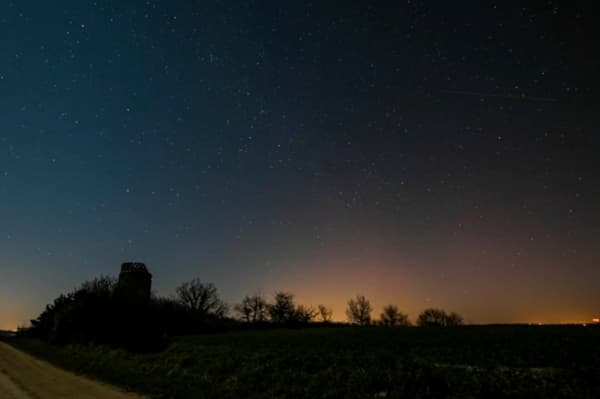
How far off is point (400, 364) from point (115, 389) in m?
11.3

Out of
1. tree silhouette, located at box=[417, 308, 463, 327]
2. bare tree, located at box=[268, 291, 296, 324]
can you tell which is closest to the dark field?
bare tree, located at box=[268, 291, 296, 324]

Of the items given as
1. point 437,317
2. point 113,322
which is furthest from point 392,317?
point 113,322

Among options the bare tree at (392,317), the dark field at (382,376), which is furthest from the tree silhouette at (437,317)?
the dark field at (382,376)

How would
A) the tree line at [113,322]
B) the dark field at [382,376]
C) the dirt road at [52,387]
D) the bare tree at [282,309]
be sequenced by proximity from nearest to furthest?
the dark field at [382,376], the dirt road at [52,387], the tree line at [113,322], the bare tree at [282,309]

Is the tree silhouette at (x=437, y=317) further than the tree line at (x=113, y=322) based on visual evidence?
Yes

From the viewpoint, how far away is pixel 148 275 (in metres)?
83.8

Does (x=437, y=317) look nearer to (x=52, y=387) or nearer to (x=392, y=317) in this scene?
(x=392, y=317)

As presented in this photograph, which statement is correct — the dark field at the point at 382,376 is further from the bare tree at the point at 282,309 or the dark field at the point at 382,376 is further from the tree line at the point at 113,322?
the bare tree at the point at 282,309

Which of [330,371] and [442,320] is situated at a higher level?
[442,320]

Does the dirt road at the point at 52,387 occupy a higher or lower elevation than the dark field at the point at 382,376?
lower

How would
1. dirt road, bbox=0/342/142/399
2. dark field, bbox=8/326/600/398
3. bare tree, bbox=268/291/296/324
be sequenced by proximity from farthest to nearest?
bare tree, bbox=268/291/296/324, dirt road, bbox=0/342/142/399, dark field, bbox=8/326/600/398

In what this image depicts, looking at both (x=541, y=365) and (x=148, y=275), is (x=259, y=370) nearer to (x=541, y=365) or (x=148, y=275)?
(x=541, y=365)

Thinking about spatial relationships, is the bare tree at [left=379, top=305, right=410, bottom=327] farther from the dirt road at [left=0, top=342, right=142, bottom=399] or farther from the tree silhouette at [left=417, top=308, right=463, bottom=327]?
the dirt road at [left=0, top=342, right=142, bottom=399]

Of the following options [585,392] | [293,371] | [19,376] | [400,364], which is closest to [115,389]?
[293,371]
